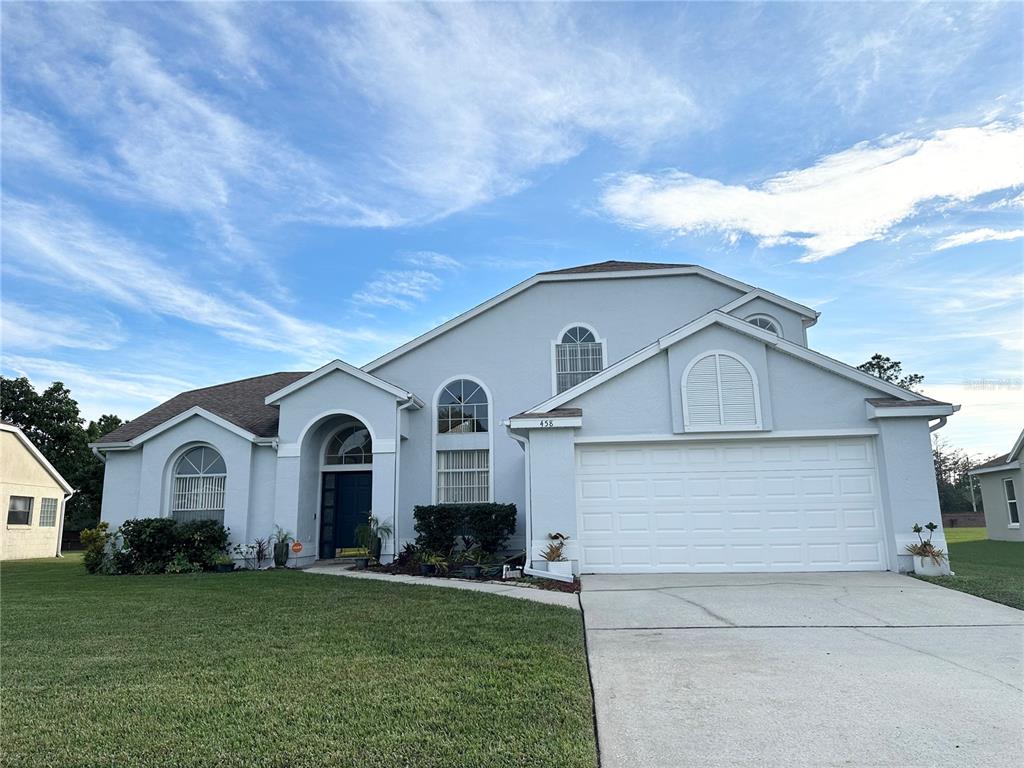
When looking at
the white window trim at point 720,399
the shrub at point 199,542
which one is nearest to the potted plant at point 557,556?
the white window trim at point 720,399

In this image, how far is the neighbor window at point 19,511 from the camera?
23.2m

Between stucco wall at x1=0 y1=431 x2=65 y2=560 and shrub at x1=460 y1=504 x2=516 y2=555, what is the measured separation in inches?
743

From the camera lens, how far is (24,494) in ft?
78.2

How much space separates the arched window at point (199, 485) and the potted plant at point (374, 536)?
3.70 m

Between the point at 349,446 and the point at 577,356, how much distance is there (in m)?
6.29

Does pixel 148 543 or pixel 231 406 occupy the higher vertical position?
pixel 231 406

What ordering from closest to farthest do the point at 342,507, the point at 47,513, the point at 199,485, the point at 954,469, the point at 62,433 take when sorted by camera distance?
the point at 199,485
the point at 342,507
the point at 47,513
the point at 62,433
the point at 954,469

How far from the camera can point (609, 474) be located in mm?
11820

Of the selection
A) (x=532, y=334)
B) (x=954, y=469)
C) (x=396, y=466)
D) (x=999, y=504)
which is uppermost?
(x=532, y=334)

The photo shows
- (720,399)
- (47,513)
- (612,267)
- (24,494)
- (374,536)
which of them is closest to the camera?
(720,399)

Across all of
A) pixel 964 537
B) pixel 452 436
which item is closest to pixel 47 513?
pixel 452 436

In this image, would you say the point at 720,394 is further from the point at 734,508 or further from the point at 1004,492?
the point at 1004,492

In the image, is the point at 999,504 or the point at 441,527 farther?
the point at 999,504

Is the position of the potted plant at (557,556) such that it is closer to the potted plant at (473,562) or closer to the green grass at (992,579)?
the potted plant at (473,562)
